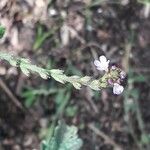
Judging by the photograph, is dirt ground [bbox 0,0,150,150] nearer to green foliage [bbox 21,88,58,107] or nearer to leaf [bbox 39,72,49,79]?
green foliage [bbox 21,88,58,107]

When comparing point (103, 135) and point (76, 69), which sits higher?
point (76, 69)

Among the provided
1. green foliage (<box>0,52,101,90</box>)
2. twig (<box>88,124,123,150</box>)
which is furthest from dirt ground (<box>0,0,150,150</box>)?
green foliage (<box>0,52,101,90</box>)

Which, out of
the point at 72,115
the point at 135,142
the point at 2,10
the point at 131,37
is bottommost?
the point at 135,142

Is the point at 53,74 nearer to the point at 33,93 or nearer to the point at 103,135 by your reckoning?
the point at 33,93

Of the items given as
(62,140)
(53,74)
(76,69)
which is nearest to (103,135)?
(76,69)

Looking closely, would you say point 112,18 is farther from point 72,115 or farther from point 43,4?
point 72,115

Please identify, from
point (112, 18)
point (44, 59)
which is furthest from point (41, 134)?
point (112, 18)
